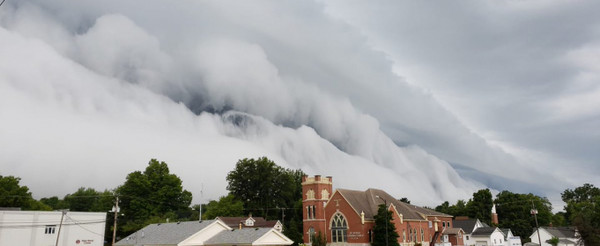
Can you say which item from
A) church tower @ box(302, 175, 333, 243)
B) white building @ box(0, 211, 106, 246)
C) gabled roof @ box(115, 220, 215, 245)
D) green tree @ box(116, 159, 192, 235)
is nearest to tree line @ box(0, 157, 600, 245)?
green tree @ box(116, 159, 192, 235)

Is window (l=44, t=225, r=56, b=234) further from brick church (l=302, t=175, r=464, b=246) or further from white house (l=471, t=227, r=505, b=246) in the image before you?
white house (l=471, t=227, r=505, b=246)

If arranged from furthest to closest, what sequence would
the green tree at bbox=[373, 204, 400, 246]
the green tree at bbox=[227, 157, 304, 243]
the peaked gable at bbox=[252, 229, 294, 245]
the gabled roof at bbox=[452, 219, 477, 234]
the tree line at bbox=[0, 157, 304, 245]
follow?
1. the green tree at bbox=[227, 157, 304, 243]
2. the gabled roof at bbox=[452, 219, 477, 234]
3. the tree line at bbox=[0, 157, 304, 245]
4. the green tree at bbox=[373, 204, 400, 246]
5. the peaked gable at bbox=[252, 229, 294, 245]

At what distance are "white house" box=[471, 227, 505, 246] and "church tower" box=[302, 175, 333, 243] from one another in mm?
31368

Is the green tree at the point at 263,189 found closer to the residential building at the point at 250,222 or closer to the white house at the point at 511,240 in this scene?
the residential building at the point at 250,222

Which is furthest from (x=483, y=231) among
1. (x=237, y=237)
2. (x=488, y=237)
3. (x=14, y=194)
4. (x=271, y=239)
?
(x=14, y=194)

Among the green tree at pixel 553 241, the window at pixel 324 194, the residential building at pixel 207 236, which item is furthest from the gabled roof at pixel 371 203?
the green tree at pixel 553 241

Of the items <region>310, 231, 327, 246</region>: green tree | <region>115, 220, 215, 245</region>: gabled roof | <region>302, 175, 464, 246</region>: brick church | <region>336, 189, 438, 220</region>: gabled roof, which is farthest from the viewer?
<region>336, 189, 438, 220</region>: gabled roof

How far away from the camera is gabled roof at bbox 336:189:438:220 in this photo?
6729 centimetres

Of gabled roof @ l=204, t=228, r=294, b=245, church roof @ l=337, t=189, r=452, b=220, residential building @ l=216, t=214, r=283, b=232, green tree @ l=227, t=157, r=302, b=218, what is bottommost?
gabled roof @ l=204, t=228, r=294, b=245

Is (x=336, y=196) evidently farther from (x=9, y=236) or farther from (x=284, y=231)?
(x=9, y=236)

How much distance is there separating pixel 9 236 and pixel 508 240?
81.6m

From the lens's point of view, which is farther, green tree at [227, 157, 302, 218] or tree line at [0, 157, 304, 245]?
green tree at [227, 157, 302, 218]

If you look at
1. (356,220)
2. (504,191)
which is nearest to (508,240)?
(504,191)

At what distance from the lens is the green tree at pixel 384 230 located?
195 feet
